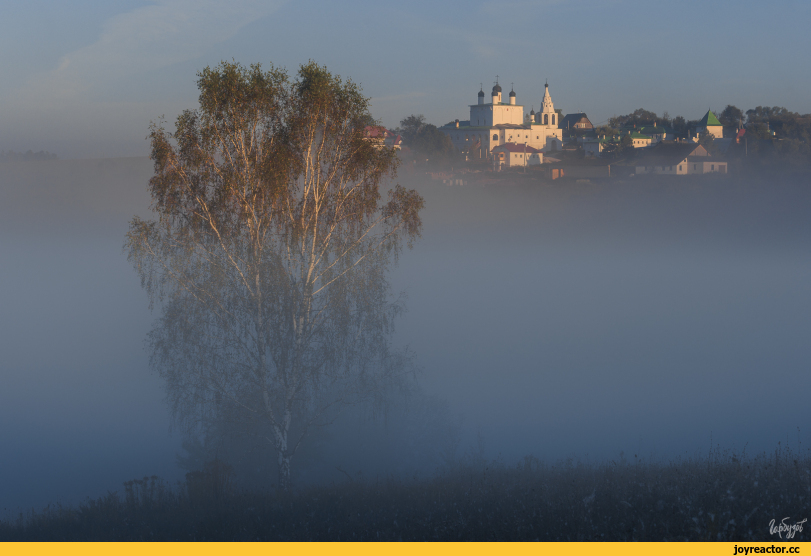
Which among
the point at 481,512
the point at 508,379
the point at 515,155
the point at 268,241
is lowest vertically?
the point at 508,379

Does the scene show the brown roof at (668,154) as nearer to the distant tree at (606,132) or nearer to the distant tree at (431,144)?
the distant tree at (606,132)

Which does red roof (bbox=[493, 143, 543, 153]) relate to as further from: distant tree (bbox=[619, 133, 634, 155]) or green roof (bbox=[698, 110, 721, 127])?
green roof (bbox=[698, 110, 721, 127])

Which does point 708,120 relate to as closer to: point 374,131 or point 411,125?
point 411,125

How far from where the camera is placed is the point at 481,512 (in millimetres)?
8570

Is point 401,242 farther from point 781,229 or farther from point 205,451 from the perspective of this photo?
point 781,229

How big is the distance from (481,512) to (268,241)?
348 inches

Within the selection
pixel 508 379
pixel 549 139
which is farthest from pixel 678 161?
pixel 508 379

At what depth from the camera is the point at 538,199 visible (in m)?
134

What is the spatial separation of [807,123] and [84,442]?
142 metres

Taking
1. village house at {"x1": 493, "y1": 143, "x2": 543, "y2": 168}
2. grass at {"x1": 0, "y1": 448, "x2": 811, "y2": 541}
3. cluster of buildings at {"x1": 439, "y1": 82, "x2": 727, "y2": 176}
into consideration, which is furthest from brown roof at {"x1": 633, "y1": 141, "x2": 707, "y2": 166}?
grass at {"x1": 0, "y1": 448, "x2": 811, "y2": 541}

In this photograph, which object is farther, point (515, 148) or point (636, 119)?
point (636, 119)

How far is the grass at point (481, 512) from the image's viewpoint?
7.41 metres
